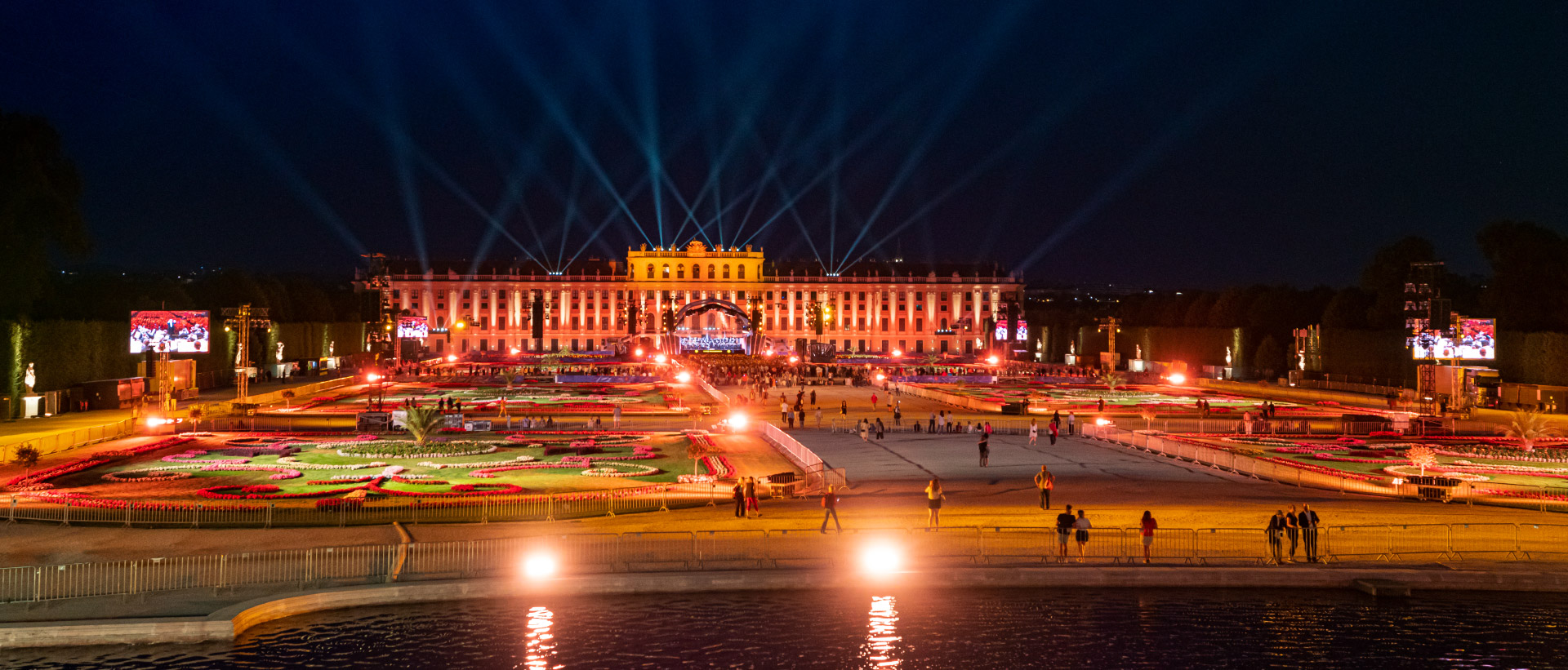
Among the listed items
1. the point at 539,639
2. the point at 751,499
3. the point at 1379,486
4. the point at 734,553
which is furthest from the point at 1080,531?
the point at 1379,486

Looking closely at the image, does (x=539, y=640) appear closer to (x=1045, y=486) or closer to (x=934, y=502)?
(x=934, y=502)

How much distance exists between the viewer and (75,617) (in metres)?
16.6

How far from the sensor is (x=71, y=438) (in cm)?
3959

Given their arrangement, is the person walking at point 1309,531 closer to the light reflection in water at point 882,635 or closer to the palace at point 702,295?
the light reflection in water at point 882,635

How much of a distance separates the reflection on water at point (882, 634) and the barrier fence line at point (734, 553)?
4.55ft

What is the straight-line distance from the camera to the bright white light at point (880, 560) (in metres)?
19.7

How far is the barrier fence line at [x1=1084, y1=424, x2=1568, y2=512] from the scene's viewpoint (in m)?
28.0

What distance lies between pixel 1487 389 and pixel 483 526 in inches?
2110

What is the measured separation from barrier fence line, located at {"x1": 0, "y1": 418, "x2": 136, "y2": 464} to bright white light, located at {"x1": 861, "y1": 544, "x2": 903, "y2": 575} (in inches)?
1058

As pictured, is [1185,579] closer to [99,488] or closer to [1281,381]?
[99,488]

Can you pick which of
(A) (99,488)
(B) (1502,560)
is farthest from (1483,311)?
(A) (99,488)

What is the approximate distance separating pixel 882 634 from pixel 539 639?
15.6 feet

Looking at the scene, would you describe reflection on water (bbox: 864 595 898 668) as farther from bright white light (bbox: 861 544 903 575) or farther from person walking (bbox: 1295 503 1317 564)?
person walking (bbox: 1295 503 1317 564)

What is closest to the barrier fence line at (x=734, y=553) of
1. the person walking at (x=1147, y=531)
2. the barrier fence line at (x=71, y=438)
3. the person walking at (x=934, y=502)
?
the person walking at (x=1147, y=531)
